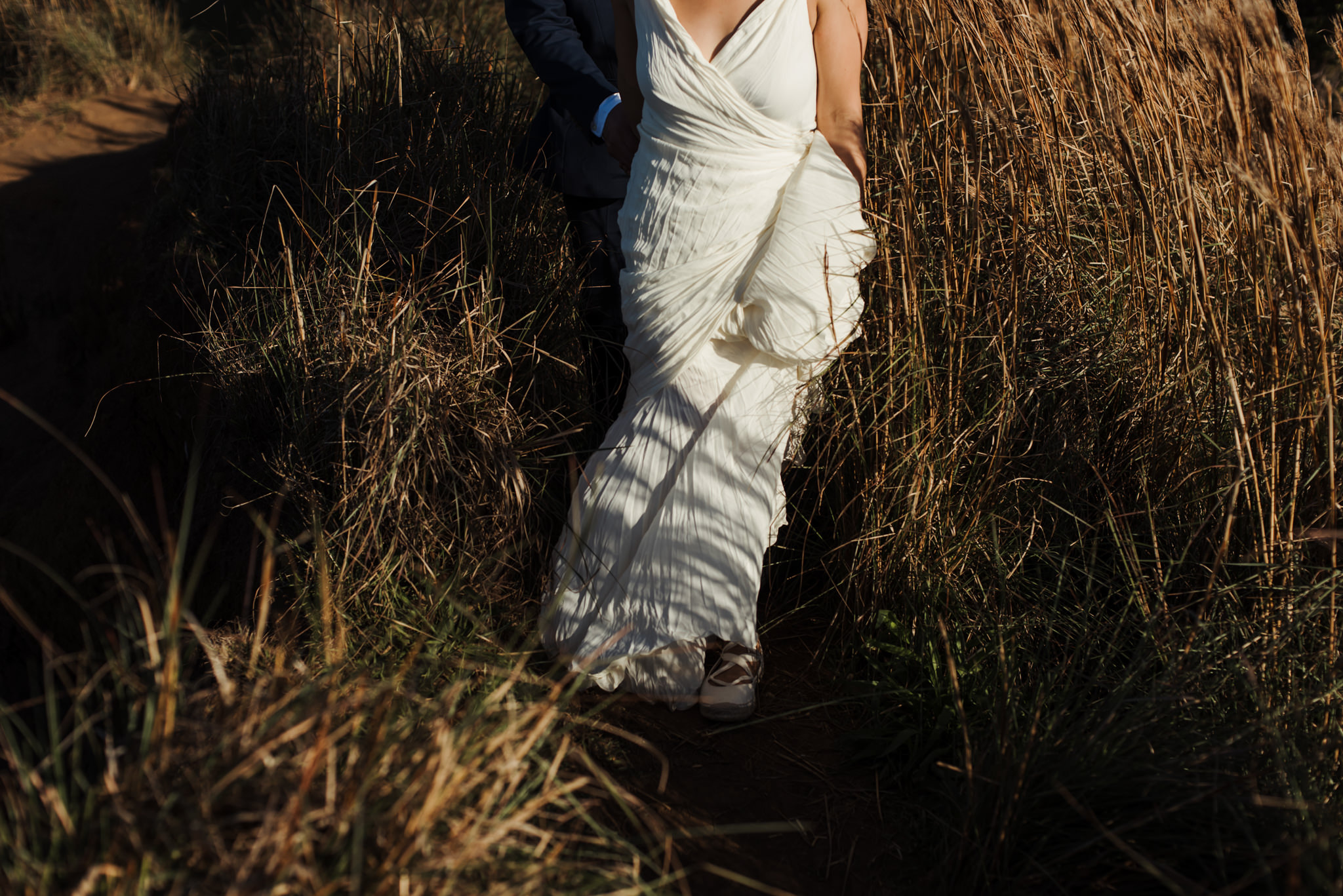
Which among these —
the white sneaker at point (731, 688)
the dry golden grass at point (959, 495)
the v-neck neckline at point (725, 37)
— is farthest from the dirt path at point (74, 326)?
the v-neck neckline at point (725, 37)

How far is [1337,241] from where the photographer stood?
6.29ft

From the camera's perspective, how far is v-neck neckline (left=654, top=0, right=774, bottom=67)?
191 centimetres

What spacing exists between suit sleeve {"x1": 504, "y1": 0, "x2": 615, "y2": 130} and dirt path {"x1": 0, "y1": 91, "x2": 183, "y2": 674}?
2.19 m

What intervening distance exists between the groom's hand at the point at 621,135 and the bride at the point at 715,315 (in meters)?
0.14

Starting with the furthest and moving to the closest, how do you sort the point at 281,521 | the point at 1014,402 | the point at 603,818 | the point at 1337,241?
the point at 281,521 → the point at 1014,402 → the point at 1337,241 → the point at 603,818

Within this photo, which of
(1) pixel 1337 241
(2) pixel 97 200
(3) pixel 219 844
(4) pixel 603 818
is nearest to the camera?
(3) pixel 219 844

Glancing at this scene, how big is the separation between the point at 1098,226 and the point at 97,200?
5.21m

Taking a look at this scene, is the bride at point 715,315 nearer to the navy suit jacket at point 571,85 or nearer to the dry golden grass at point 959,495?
the dry golden grass at point 959,495

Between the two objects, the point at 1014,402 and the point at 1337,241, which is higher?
the point at 1337,241

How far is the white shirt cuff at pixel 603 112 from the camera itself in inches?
90.4

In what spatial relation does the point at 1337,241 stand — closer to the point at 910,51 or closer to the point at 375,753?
the point at 910,51

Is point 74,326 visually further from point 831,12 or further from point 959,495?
point 959,495

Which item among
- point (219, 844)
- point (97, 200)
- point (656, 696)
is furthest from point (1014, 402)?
point (97, 200)

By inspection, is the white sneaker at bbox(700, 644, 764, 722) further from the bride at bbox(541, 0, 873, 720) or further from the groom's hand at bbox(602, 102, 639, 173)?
the groom's hand at bbox(602, 102, 639, 173)
